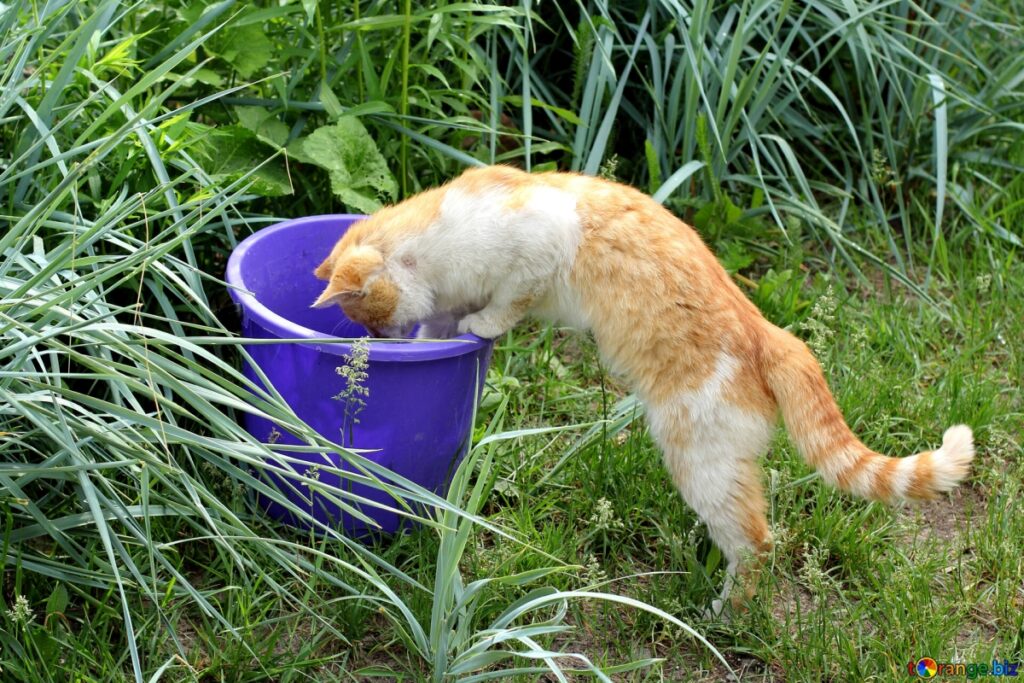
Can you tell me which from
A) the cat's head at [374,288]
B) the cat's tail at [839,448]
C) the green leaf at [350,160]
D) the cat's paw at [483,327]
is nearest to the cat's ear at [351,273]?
the cat's head at [374,288]

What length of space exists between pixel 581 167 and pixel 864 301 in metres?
1.11

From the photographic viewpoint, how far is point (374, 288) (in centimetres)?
277

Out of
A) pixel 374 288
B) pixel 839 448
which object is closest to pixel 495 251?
pixel 374 288

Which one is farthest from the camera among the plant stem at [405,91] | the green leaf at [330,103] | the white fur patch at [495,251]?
the green leaf at [330,103]

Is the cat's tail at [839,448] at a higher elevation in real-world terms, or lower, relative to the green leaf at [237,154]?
lower

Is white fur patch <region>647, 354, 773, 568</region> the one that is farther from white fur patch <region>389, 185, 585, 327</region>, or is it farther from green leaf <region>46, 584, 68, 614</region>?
green leaf <region>46, 584, 68, 614</region>

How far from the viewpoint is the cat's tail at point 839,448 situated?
251cm

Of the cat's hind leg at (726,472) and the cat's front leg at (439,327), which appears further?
the cat's front leg at (439,327)

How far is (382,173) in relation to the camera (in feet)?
11.0

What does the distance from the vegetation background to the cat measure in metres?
0.19

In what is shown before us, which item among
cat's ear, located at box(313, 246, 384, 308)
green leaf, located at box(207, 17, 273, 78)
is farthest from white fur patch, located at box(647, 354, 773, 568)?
green leaf, located at box(207, 17, 273, 78)

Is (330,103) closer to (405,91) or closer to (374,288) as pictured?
(405,91)

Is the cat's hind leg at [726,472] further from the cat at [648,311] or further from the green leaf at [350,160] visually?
the green leaf at [350,160]

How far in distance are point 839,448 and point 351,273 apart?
1.21m
